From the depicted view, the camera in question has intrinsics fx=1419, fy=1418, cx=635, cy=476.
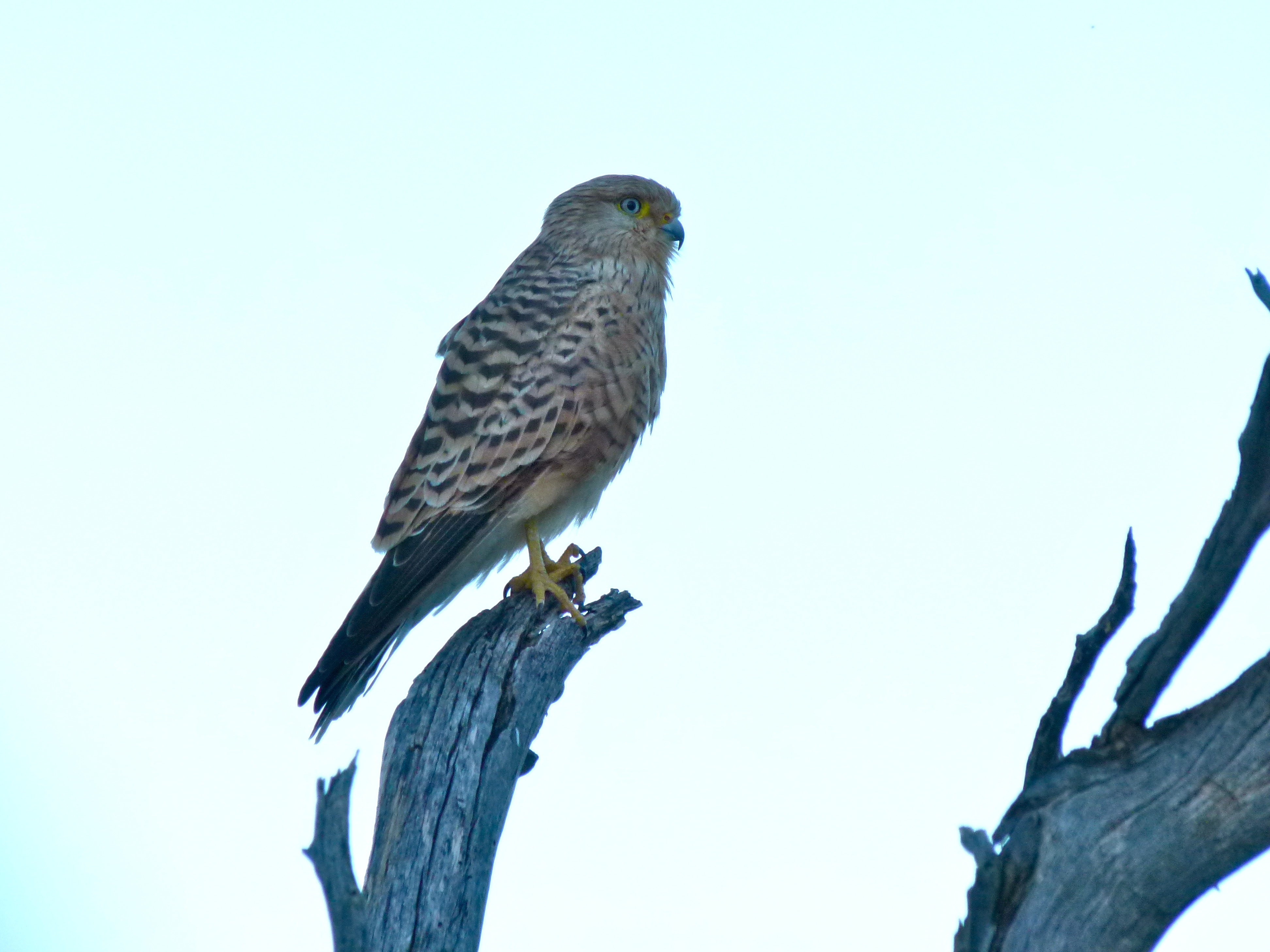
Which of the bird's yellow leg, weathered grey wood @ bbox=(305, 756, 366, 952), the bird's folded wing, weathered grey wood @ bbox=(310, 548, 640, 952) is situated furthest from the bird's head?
weathered grey wood @ bbox=(305, 756, 366, 952)

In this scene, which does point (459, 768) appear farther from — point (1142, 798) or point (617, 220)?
point (617, 220)

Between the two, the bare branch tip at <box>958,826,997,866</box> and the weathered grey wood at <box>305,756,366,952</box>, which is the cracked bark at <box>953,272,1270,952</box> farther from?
the weathered grey wood at <box>305,756,366,952</box>

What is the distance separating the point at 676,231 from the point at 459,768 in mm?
2653

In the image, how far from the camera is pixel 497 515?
169 inches

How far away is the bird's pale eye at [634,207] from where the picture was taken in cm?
535

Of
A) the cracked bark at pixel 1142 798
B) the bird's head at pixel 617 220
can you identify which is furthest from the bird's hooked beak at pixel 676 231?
the cracked bark at pixel 1142 798

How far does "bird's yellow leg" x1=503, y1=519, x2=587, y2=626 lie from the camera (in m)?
4.07

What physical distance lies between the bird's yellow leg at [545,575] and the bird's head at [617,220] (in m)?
1.21

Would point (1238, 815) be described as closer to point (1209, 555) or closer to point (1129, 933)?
point (1129, 933)

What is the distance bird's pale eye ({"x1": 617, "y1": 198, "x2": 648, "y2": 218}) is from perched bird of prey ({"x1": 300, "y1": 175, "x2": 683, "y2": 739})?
0.43 meters

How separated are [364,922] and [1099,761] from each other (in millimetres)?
1337

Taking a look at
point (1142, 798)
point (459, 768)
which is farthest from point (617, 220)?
point (1142, 798)

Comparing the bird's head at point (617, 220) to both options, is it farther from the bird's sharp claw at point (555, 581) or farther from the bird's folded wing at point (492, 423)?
the bird's sharp claw at point (555, 581)

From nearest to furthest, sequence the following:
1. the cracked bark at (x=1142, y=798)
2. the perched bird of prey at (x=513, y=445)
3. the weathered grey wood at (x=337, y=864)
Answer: the weathered grey wood at (x=337, y=864) < the cracked bark at (x=1142, y=798) < the perched bird of prey at (x=513, y=445)
